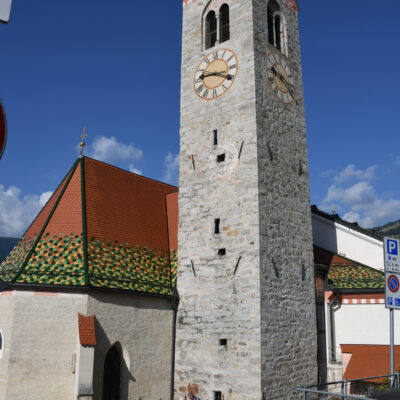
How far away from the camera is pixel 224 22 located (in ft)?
58.9

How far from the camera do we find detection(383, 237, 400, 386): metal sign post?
980 cm

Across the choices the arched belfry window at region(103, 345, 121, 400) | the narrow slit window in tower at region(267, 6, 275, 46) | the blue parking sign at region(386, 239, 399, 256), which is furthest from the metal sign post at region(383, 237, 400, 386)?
the narrow slit window in tower at region(267, 6, 275, 46)

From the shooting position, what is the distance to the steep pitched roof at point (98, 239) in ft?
46.6

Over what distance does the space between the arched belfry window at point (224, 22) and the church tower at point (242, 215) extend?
0.15 feet

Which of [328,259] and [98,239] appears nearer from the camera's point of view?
[98,239]

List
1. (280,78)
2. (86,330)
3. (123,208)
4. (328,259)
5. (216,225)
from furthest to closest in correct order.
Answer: (328,259)
(123,208)
(280,78)
(216,225)
(86,330)

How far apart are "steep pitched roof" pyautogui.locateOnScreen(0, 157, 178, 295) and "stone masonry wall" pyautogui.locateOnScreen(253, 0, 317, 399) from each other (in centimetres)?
391

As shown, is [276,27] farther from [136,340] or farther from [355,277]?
[136,340]

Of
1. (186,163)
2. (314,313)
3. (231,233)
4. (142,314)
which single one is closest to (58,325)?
(142,314)

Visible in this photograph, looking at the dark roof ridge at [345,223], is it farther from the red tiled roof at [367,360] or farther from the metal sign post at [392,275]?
the metal sign post at [392,275]

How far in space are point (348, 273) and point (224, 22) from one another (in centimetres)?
1127

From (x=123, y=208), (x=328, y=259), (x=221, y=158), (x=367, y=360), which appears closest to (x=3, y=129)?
(x=221, y=158)

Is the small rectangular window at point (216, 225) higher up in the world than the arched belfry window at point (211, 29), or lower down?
lower down

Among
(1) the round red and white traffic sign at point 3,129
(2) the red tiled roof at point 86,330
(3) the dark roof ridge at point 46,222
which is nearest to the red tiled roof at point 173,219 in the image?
(3) the dark roof ridge at point 46,222
